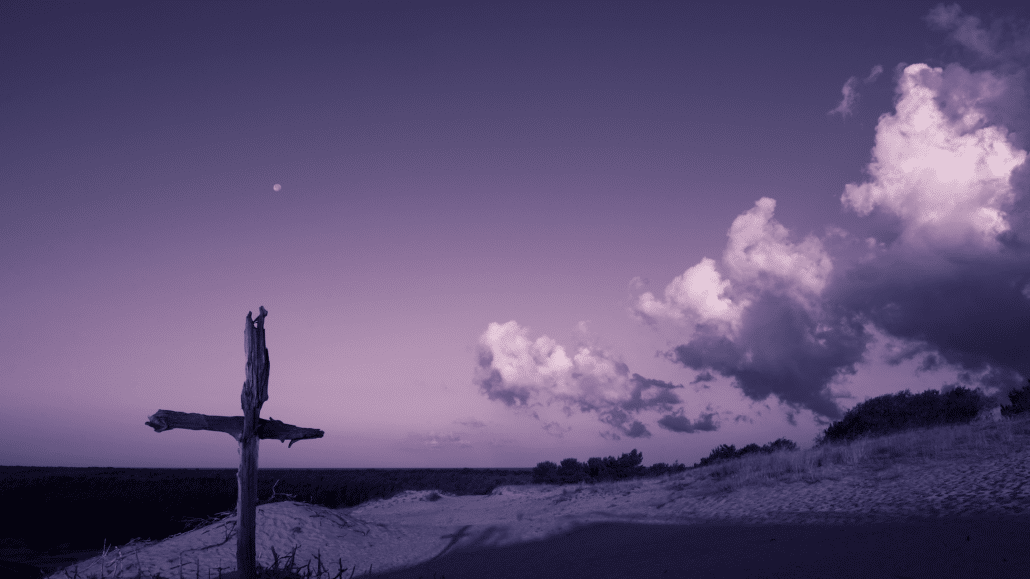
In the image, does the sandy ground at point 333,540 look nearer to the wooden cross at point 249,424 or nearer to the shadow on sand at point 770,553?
the shadow on sand at point 770,553

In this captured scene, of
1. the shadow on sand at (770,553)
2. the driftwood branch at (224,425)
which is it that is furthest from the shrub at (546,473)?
the driftwood branch at (224,425)

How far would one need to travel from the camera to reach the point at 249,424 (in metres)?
7.33

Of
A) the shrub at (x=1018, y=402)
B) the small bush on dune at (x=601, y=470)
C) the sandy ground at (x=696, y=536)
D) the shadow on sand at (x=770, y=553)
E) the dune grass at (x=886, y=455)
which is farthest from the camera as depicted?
the small bush on dune at (x=601, y=470)

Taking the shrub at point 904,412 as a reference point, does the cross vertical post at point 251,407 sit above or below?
above

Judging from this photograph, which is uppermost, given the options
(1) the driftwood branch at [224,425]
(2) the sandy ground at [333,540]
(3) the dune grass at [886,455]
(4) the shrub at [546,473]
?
(1) the driftwood branch at [224,425]

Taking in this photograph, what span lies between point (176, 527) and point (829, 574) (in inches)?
1042

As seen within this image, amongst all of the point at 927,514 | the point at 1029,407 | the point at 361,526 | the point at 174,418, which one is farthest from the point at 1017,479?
the point at 1029,407

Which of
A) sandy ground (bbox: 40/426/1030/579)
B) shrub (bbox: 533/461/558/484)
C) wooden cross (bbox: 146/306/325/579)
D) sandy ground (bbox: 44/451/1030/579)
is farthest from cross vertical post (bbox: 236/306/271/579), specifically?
shrub (bbox: 533/461/558/484)

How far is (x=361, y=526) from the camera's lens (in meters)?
18.3

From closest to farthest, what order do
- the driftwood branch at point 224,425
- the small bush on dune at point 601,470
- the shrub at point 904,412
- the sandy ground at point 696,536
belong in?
the driftwood branch at point 224,425 → the sandy ground at point 696,536 → the shrub at point 904,412 → the small bush on dune at point 601,470

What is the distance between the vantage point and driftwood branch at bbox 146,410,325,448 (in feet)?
22.4

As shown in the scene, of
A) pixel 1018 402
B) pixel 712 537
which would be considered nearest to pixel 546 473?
pixel 1018 402

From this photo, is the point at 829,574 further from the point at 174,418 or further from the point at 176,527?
the point at 176,527

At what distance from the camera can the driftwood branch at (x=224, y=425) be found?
22.4 feet
